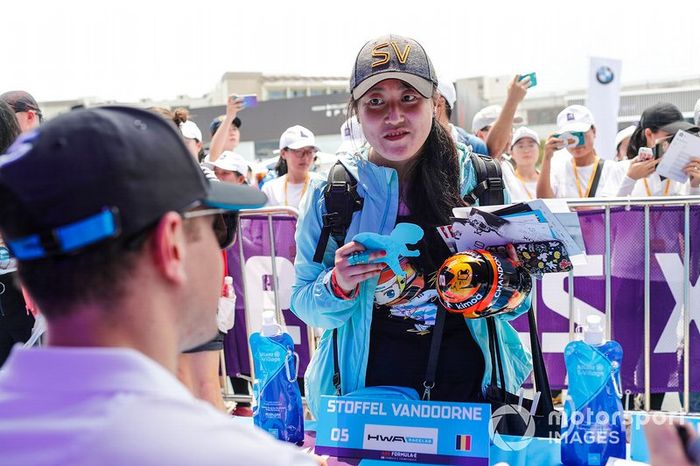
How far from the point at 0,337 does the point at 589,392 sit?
3.17m

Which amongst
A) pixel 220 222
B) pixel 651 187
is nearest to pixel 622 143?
pixel 651 187

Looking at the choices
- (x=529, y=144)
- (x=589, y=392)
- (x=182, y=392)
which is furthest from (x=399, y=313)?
(x=529, y=144)

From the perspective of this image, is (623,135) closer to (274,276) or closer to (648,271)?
(648,271)

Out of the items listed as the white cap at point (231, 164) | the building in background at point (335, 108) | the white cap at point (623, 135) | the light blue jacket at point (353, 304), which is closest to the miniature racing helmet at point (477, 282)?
the light blue jacket at point (353, 304)

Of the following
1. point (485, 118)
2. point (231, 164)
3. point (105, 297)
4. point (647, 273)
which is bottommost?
point (647, 273)

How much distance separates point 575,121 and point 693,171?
166 centimetres

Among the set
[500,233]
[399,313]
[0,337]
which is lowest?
[0,337]

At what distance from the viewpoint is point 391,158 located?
2207mm

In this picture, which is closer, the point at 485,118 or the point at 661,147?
the point at 661,147

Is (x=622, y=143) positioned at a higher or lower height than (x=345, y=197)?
lower

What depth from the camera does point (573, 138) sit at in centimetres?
571

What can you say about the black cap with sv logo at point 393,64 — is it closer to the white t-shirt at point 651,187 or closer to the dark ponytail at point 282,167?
the white t-shirt at point 651,187

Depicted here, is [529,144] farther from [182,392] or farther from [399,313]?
[182,392]

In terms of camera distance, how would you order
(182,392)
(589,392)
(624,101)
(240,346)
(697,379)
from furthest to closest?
(624,101) < (240,346) < (697,379) < (589,392) < (182,392)
